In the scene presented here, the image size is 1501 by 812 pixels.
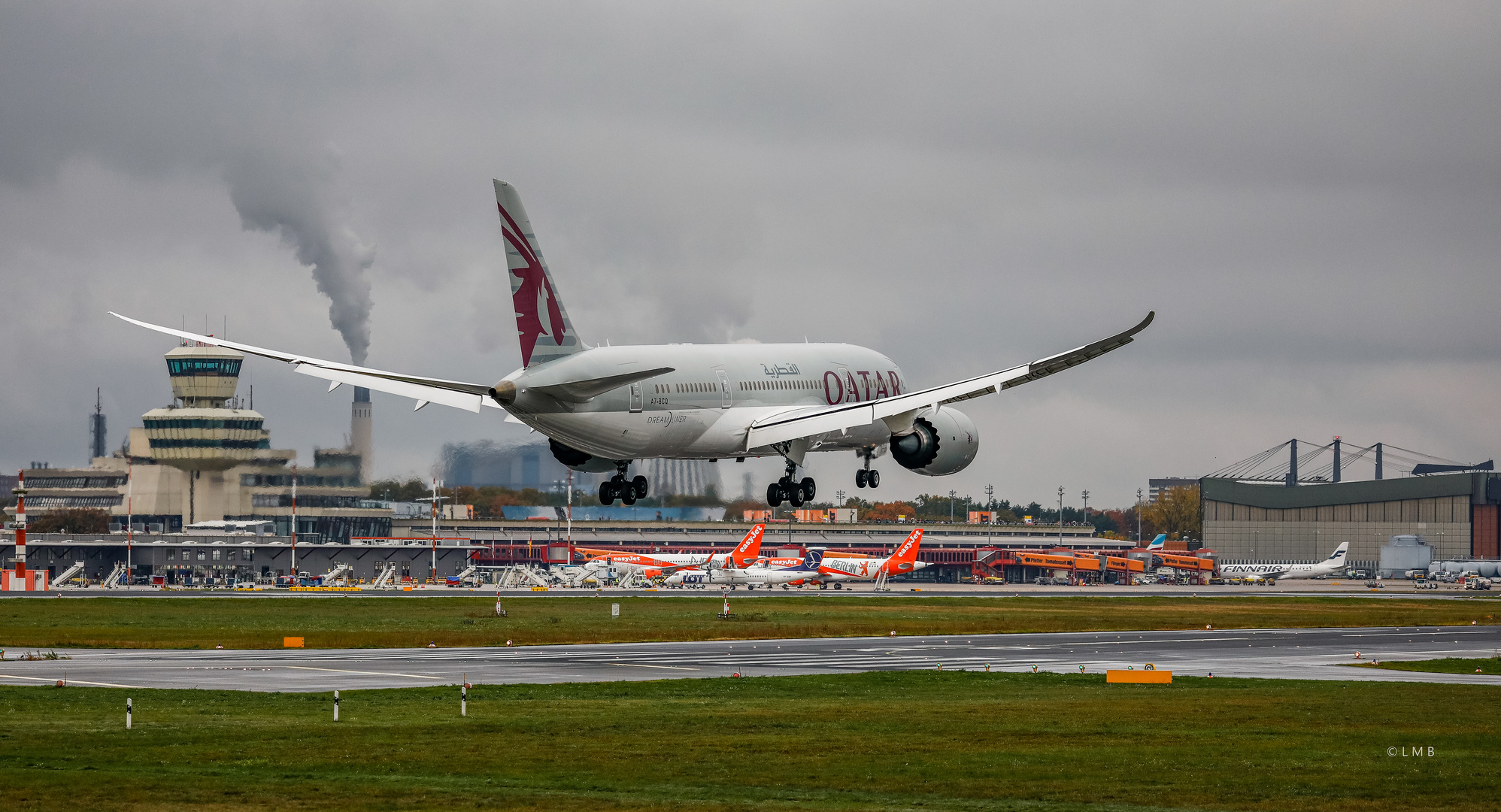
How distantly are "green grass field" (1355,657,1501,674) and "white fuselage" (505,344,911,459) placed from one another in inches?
897

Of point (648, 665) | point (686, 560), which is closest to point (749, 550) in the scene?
point (686, 560)

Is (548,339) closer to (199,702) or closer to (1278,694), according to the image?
(199,702)

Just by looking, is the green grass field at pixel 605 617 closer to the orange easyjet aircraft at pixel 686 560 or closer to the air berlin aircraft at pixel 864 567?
the orange easyjet aircraft at pixel 686 560

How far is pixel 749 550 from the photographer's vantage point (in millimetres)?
180875

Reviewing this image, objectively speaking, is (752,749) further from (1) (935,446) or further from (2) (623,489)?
(1) (935,446)

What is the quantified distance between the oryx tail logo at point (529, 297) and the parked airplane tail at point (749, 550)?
127634 millimetres

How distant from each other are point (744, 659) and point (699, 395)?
17503 mm

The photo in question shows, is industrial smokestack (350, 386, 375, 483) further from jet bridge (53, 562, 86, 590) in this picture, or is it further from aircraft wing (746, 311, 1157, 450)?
aircraft wing (746, 311, 1157, 450)

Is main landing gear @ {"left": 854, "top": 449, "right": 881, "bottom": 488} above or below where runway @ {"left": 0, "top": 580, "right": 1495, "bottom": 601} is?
above

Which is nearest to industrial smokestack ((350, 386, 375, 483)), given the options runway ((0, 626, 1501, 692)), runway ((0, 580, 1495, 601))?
runway ((0, 580, 1495, 601))

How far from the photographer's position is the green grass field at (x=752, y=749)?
30.2m

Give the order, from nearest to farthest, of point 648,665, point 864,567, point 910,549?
1. point 648,665
2. point 910,549
3. point 864,567

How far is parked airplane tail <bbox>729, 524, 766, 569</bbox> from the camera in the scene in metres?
180

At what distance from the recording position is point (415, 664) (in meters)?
64.4
